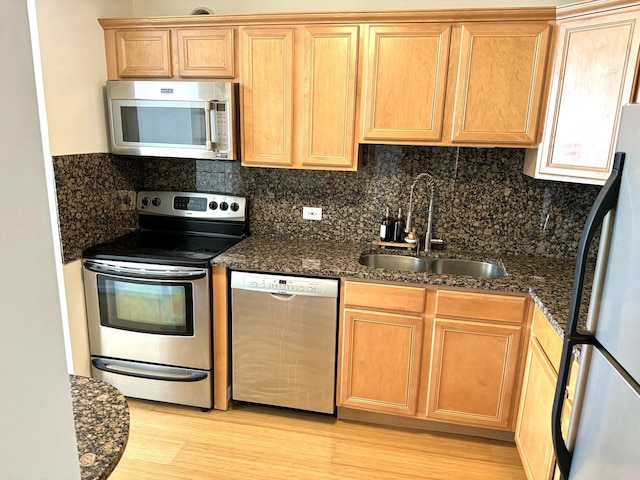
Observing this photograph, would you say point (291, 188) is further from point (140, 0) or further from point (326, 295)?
point (140, 0)

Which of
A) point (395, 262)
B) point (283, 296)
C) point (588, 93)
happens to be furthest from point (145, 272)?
point (588, 93)

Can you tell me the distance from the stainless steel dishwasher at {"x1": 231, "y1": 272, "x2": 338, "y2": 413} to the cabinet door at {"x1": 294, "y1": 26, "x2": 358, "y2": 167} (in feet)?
2.42

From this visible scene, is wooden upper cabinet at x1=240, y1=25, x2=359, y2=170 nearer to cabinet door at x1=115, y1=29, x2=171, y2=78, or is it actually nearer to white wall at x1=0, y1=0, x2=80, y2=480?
cabinet door at x1=115, y1=29, x2=171, y2=78

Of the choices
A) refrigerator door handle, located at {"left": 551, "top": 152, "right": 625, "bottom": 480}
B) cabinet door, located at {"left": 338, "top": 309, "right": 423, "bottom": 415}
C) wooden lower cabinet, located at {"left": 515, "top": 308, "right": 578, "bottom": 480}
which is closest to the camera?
refrigerator door handle, located at {"left": 551, "top": 152, "right": 625, "bottom": 480}

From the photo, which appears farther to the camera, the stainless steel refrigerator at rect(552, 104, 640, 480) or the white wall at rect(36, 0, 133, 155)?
the white wall at rect(36, 0, 133, 155)

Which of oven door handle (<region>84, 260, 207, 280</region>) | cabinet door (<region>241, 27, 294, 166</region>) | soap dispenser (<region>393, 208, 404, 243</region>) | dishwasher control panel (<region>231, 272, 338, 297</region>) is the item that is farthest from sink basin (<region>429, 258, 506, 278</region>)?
oven door handle (<region>84, 260, 207, 280</region>)

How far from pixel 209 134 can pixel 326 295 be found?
111 centimetres

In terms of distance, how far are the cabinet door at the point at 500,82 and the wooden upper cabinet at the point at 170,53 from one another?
128 centimetres

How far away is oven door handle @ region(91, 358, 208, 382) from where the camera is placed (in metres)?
2.56

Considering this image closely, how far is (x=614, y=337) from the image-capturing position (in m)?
1.03

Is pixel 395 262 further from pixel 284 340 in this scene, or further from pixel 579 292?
pixel 579 292

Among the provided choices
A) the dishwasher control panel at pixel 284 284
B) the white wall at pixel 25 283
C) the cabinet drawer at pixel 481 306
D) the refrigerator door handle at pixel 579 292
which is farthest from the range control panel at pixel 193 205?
the white wall at pixel 25 283

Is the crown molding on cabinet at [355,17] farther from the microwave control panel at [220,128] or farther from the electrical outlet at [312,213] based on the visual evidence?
the electrical outlet at [312,213]

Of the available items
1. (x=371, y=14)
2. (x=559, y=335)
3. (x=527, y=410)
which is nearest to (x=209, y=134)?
(x=371, y=14)
